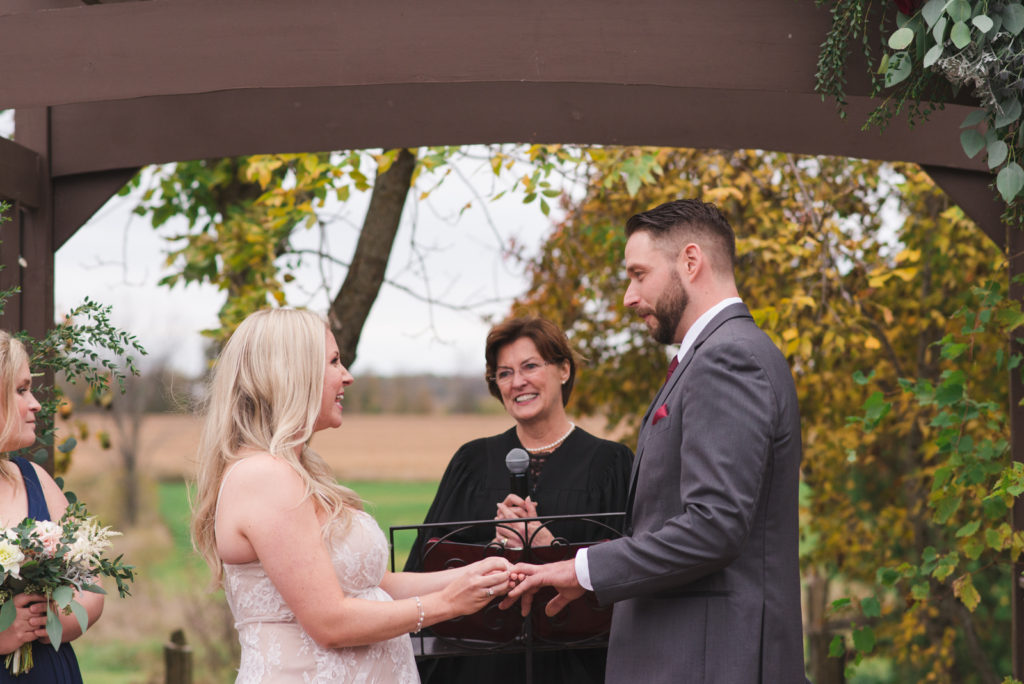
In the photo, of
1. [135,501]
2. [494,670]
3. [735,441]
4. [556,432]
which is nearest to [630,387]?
[556,432]

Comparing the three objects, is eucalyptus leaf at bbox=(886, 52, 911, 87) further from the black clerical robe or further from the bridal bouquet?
the bridal bouquet

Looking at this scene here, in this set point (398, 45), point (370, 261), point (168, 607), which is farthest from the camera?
point (168, 607)

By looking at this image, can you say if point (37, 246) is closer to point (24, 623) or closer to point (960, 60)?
point (24, 623)

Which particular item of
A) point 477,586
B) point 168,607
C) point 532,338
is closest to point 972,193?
point 532,338

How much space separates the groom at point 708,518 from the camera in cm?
216

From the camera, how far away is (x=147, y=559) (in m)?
12.5

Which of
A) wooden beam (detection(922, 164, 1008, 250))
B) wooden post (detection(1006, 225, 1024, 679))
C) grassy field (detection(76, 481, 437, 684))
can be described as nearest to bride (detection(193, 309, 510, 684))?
wooden post (detection(1006, 225, 1024, 679))

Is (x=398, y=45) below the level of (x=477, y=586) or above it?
above

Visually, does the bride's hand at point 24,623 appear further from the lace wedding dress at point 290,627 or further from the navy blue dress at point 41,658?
the lace wedding dress at point 290,627

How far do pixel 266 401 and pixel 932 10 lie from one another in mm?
1741

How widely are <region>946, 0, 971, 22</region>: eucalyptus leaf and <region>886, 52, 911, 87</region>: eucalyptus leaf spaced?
15cm

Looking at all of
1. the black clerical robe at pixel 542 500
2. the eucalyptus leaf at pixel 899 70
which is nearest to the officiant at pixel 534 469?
the black clerical robe at pixel 542 500

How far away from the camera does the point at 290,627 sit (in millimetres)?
2242

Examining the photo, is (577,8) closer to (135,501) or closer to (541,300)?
(541,300)
